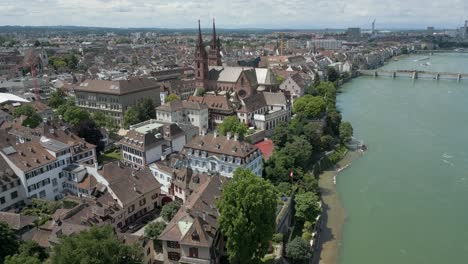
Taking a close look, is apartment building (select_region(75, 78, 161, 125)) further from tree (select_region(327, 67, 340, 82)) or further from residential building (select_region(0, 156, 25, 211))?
tree (select_region(327, 67, 340, 82))

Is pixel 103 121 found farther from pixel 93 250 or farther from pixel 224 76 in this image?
pixel 93 250

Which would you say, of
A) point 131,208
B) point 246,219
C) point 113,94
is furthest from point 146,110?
point 246,219

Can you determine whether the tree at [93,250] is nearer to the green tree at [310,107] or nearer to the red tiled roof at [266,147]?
the red tiled roof at [266,147]

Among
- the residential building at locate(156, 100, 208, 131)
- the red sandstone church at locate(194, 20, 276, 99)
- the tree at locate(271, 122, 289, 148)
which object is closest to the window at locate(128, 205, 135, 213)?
the tree at locate(271, 122, 289, 148)

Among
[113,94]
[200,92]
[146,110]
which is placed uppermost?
[113,94]

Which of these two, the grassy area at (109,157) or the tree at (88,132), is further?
the grassy area at (109,157)

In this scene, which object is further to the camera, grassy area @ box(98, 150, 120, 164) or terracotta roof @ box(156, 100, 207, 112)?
terracotta roof @ box(156, 100, 207, 112)

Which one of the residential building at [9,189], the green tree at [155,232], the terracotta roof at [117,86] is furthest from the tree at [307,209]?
the terracotta roof at [117,86]

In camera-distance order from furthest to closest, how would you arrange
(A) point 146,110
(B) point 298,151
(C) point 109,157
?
(A) point 146,110 → (C) point 109,157 → (B) point 298,151
